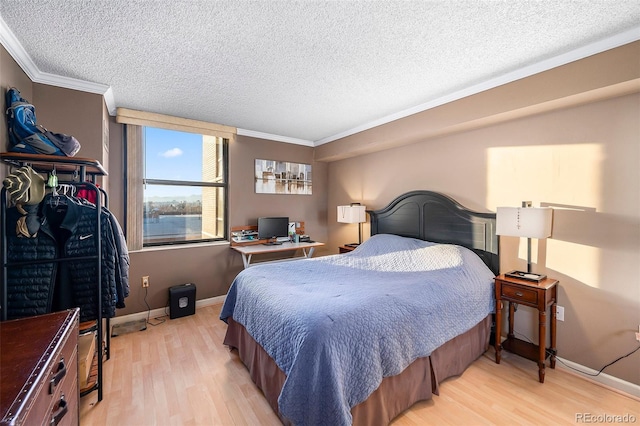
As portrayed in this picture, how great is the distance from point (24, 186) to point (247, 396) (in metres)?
1.92

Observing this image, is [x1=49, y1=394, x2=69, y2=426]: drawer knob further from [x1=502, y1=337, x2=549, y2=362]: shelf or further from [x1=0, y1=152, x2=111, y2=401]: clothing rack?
[x1=502, y1=337, x2=549, y2=362]: shelf

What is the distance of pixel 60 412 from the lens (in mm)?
1073

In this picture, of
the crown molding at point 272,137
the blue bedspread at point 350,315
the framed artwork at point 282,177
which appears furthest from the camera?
the framed artwork at point 282,177

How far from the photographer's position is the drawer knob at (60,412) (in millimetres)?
1006

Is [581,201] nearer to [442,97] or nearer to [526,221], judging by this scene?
[526,221]

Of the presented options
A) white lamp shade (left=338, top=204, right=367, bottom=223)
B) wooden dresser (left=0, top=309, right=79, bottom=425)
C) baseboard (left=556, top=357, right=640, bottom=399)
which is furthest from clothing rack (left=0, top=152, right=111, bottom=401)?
baseboard (left=556, top=357, right=640, bottom=399)

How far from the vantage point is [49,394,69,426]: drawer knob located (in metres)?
1.01

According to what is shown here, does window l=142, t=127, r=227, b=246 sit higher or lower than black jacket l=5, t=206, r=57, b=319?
higher

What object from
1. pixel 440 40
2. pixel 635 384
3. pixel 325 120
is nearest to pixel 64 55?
pixel 325 120

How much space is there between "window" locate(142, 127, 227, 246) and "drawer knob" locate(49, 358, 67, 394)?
2.58 m

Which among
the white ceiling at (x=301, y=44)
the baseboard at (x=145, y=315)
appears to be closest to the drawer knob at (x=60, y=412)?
the white ceiling at (x=301, y=44)

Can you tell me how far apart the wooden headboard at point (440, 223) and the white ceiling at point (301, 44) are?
1134mm

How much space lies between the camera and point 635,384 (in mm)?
1931

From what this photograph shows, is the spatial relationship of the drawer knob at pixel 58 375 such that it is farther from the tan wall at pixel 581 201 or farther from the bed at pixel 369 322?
the tan wall at pixel 581 201
